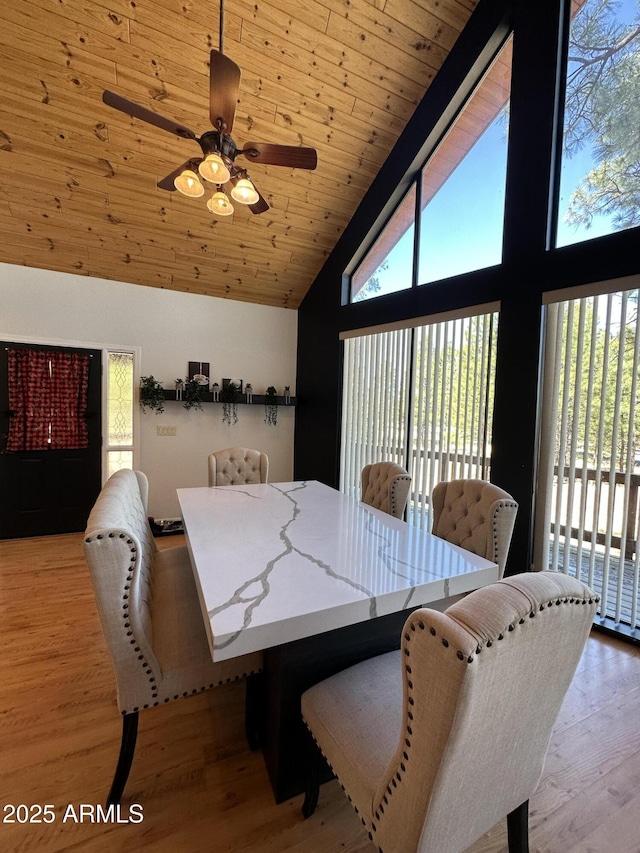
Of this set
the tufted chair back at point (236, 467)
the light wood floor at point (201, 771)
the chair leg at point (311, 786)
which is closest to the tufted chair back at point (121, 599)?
the light wood floor at point (201, 771)

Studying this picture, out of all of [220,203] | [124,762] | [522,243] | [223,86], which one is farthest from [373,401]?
[124,762]

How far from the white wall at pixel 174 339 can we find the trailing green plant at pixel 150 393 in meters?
0.12

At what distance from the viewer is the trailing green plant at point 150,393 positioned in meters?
4.23

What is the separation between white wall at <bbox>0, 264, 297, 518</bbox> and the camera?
3.83 m

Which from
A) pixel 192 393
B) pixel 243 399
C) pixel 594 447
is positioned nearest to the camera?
pixel 594 447

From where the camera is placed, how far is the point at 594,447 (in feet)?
7.77

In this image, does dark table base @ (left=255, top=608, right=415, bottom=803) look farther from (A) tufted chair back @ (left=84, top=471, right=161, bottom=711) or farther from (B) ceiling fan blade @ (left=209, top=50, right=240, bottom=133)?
(B) ceiling fan blade @ (left=209, top=50, right=240, bottom=133)

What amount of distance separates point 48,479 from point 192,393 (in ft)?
5.59

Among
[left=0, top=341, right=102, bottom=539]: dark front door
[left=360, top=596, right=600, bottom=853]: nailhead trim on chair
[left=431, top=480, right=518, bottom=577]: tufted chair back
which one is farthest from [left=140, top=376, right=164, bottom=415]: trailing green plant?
[left=360, top=596, right=600, bottom=853]: nailhead trim on chair

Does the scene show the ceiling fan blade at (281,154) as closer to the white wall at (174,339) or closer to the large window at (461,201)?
the large window at (461,201)

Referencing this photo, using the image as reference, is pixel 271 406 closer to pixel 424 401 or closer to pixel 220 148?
pixel 424 401

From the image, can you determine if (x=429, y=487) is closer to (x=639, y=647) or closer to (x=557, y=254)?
(x=639, y=647)

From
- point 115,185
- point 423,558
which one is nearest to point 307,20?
point 115,185

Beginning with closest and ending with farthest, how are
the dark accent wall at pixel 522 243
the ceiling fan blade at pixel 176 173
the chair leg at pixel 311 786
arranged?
1. the chair leg at pixel 311 786
2. the ceiling fan blade at pixel 176 173
3. the dark accent wall at pixel 522 243
